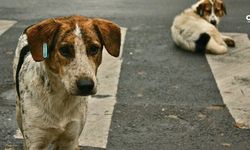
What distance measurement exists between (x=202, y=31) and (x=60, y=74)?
613 cm

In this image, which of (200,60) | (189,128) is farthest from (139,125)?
(200,60)

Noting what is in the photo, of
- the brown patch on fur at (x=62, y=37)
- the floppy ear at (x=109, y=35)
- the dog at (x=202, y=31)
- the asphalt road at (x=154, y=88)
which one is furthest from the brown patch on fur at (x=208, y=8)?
the brown patch on fur at (x=62, y=37)

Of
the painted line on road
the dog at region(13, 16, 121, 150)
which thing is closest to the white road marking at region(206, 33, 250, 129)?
the painted line on road

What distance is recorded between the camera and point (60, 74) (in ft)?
14.8

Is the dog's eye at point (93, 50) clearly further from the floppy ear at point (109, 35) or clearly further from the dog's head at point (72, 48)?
the floppy ear at point (109, 35)

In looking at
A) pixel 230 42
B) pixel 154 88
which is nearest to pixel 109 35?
pixel 154 88

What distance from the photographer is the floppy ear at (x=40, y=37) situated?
447 centimetres

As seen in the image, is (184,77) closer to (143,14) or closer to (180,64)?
(180,64)

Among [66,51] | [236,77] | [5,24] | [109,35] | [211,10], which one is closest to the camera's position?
[66,51]

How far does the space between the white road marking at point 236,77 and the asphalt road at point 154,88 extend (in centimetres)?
11

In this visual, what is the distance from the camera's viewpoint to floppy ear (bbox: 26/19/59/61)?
4.47 metres

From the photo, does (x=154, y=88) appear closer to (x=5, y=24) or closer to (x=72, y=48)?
(x=72, y=48)

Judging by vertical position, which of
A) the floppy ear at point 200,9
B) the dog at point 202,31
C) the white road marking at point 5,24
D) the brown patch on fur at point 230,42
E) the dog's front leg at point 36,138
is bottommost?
the white road marking at point 5,24

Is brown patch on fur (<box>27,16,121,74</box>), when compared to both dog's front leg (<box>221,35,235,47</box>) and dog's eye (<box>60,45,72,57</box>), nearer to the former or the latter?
dog's eye (<box>60,45,72,57</box>)
